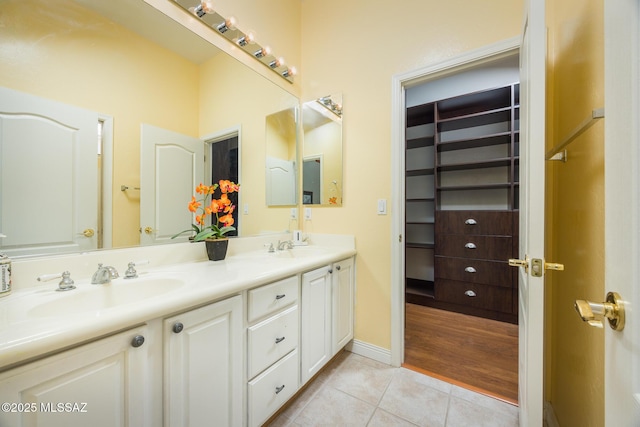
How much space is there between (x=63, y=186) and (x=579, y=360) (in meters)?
2.16

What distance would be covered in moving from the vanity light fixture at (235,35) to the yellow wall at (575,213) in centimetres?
169

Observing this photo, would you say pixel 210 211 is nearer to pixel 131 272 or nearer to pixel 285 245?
pixel 131 272

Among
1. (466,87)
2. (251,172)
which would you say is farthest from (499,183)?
(251,172)

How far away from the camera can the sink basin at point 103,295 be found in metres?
0.82

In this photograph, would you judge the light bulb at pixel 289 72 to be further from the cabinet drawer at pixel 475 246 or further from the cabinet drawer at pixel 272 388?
the cabinet drawer at pixel 475 246

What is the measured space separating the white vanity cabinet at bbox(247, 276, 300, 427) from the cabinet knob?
40 cm

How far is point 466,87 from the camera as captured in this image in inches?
112

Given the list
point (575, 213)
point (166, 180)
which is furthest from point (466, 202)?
point (166, 180)

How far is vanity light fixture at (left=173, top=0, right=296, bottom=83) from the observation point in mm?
1437

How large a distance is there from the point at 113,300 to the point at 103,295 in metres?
0.04

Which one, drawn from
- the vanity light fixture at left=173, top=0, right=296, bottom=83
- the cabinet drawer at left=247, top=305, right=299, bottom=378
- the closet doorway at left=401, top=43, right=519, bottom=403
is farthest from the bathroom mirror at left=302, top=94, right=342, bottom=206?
the cabinet drawer at left=247, top=305, right=299, bottom=378

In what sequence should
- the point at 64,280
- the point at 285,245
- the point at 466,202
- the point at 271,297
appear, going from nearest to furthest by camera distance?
the point at 64,280 → the point at 271,297 → the point at 285,245 → the point at 466,202

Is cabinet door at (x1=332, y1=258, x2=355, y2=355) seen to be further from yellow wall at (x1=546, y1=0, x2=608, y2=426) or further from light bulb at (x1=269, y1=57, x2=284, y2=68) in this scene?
light bulb at (x1=269, y1=57, x2=284, y2=68)

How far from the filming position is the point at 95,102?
1.08 m
